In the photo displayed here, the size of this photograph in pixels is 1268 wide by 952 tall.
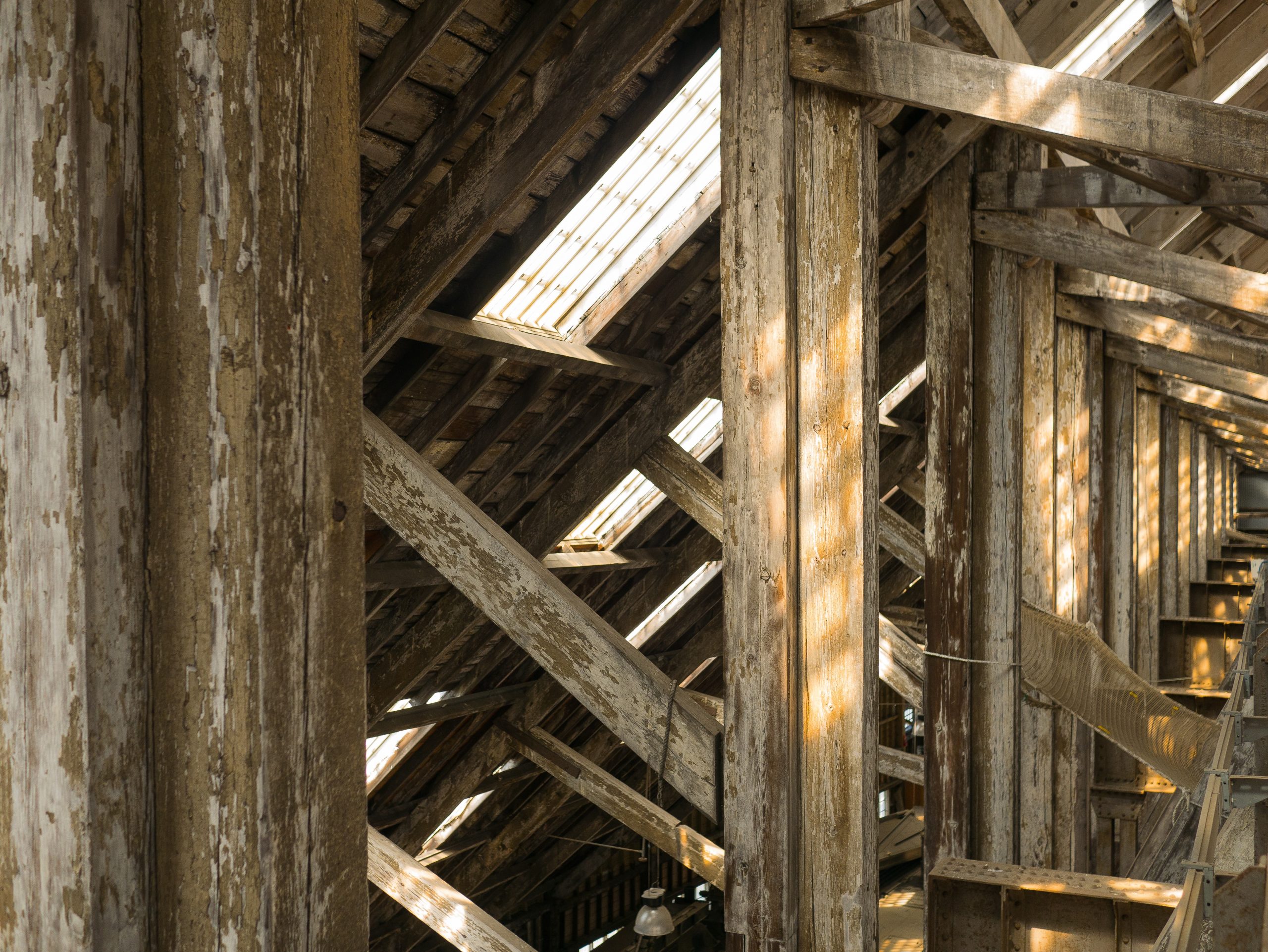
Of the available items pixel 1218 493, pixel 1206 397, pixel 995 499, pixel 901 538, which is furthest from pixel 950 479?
pixel 1218 493

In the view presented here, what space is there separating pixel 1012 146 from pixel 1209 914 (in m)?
3.44

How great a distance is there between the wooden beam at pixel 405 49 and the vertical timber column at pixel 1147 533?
24.9ft

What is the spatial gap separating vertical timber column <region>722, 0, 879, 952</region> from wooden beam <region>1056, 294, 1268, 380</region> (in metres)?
3.20

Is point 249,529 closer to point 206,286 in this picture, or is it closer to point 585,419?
point 206,286

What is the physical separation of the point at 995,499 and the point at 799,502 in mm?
2083

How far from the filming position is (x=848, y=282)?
2645 millimetres

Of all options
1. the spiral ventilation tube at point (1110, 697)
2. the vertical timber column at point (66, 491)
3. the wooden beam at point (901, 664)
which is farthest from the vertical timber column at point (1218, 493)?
the vertical timber column at point (66, 491)

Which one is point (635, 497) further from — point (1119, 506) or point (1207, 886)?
point (1207, 886)

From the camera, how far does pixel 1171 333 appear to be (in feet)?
18.5

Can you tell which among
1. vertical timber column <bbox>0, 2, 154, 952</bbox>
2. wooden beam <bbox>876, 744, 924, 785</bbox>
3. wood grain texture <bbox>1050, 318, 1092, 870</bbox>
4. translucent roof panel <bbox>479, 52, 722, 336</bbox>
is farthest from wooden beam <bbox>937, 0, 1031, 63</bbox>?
wooden beam <bbox>876, 744, 924, 785</bbox>

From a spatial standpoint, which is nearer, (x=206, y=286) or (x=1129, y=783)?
(x=206, y=286)

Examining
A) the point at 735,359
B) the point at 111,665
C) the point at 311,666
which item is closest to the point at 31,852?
the point at 111,665

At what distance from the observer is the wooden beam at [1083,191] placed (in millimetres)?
3594

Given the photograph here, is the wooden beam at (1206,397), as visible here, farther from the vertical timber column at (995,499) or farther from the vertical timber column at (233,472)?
the vertical timber column at (233,472)
